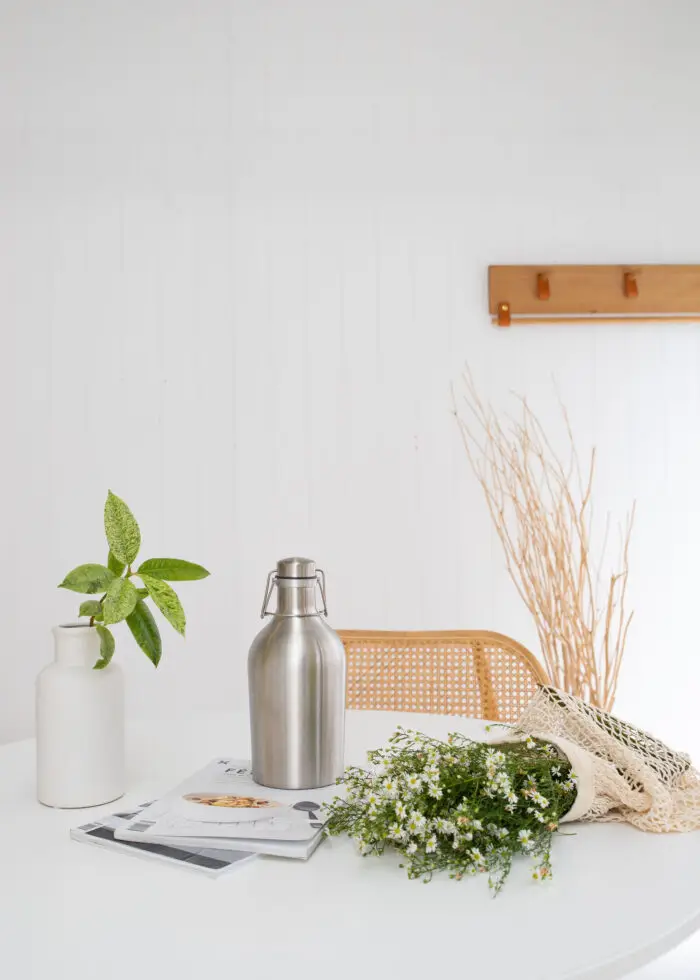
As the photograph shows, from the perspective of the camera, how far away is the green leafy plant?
885 mm

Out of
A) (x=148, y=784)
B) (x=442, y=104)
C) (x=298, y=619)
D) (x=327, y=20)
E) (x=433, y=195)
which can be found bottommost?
(x=148, y=784)

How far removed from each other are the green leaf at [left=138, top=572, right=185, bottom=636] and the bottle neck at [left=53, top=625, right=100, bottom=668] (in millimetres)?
83

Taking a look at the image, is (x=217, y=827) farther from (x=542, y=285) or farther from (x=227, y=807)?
(x=542, y=285)

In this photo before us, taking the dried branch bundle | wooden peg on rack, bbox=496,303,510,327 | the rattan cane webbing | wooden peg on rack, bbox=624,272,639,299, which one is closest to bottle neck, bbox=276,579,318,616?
the rattan cane webbing

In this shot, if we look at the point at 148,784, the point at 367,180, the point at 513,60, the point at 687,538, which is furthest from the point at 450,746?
the point at 513,60

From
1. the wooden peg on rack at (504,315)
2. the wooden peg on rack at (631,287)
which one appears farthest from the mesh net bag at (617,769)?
the wooden peg on rack at (631,287)

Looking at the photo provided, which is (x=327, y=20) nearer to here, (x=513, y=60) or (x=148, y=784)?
(x=513, y=60)

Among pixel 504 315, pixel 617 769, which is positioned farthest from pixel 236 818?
pixel 504 315

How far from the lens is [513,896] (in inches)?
27.9

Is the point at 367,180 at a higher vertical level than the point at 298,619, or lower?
higher

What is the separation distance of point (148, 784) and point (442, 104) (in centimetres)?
219

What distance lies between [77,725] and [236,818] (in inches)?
8.1

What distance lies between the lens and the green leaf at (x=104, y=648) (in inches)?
35.7

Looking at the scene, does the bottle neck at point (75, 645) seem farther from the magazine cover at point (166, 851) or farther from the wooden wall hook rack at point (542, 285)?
the wooden wall hook rack at point (542, 285)
